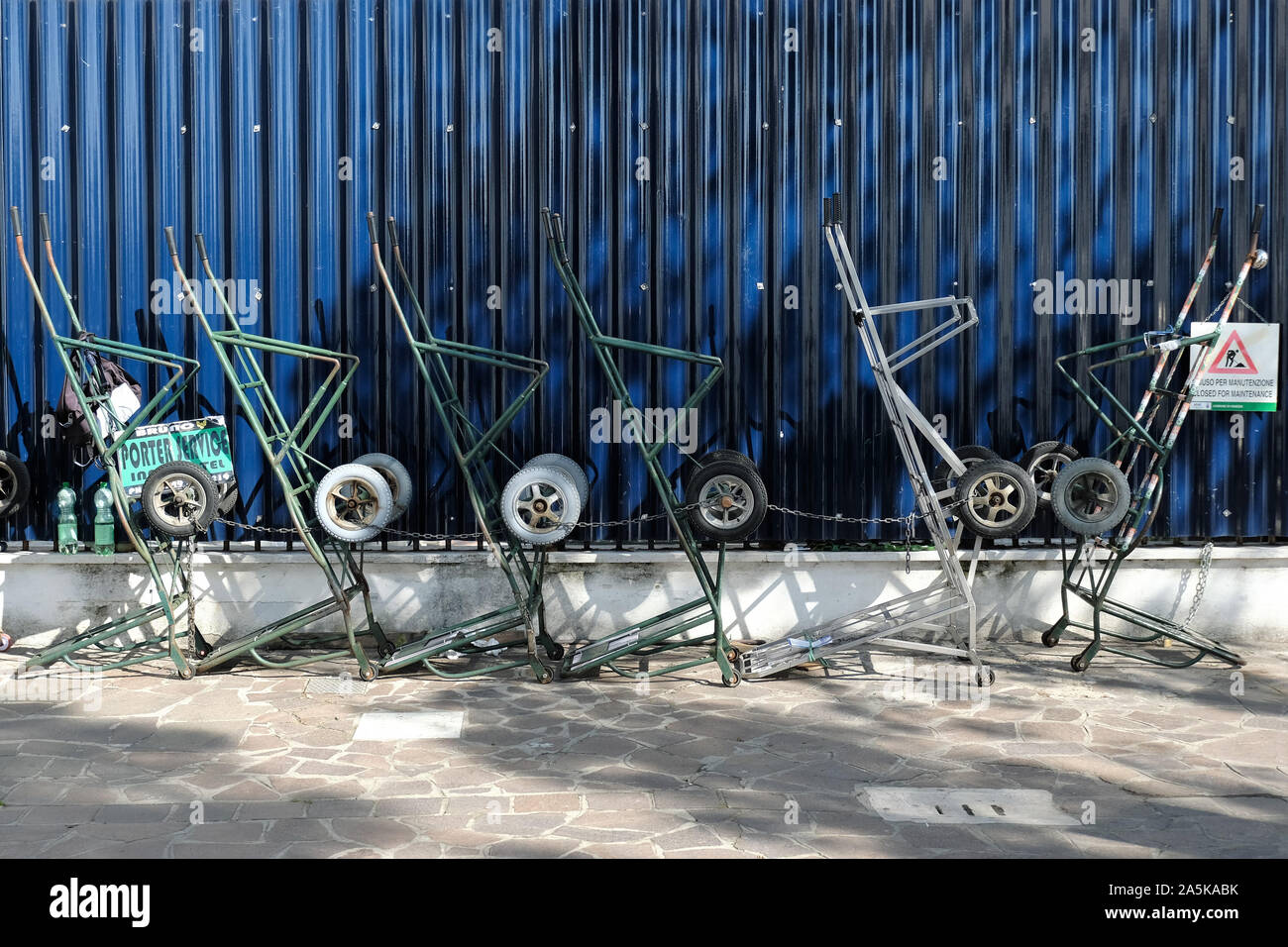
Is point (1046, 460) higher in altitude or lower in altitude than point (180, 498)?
higher

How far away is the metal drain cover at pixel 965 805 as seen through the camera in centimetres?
470

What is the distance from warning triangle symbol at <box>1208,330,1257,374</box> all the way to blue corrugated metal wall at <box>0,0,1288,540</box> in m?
0.36

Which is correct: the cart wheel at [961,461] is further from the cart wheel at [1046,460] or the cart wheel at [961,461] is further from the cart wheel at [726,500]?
the cart wheel at [726,500]

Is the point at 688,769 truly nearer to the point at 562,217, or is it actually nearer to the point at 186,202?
the point at 562,217

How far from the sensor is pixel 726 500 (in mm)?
6750

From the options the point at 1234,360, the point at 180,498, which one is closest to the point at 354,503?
the point at 180,498

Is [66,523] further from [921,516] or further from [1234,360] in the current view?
[1234,360]

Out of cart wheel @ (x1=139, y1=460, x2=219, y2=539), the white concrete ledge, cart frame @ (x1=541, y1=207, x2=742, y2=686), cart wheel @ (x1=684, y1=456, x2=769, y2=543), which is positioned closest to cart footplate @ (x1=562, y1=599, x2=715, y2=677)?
cart frame @ (x1=541, y1=207, x2=742, y2=686)

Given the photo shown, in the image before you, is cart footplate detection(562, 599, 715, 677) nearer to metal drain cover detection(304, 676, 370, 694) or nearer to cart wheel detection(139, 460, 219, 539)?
metal drain cover detection(304, 676, 370, 694)

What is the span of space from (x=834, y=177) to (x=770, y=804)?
15.4 feet

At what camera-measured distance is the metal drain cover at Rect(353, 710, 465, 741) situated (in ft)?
19.3

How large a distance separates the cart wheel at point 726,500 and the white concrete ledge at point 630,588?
3.52ft

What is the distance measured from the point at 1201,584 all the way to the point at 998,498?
7.00ft

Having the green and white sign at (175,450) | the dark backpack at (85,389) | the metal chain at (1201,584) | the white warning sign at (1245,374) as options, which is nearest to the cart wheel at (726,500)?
the green and white sign at (175,450)
